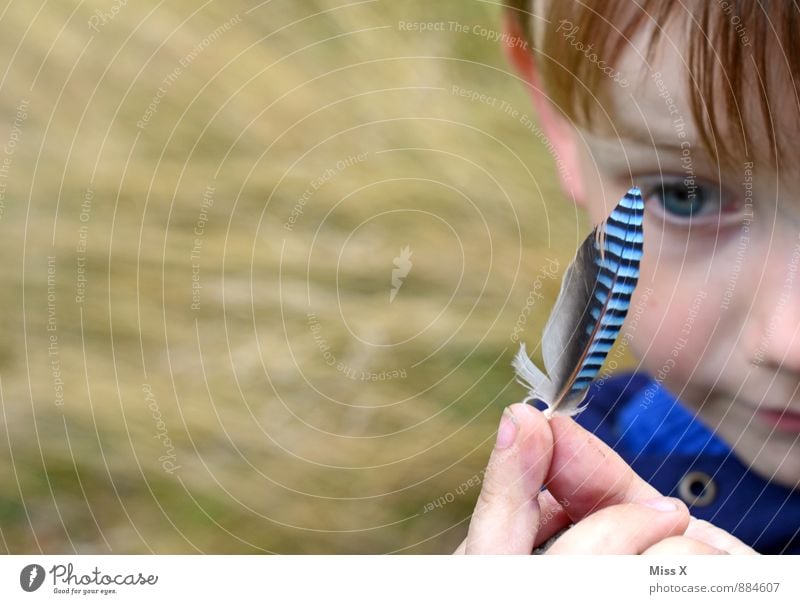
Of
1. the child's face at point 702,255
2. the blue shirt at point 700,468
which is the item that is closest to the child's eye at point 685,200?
the child's face at point 702,255

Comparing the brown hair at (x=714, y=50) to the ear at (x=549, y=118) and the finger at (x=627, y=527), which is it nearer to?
the ear at (x=549, y=118)

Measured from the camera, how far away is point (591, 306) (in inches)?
21.9

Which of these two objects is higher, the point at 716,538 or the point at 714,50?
the point at 714,50

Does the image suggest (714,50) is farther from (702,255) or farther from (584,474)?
(584,474)

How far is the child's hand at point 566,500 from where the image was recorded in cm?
54

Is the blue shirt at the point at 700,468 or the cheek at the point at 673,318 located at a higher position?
the cheek at the point at 673,318

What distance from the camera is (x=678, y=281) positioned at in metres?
0.62

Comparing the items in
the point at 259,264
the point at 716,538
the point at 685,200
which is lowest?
the point at 716,538

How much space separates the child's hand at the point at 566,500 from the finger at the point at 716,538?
0.04 metres

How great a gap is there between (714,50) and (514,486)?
289 millimetres

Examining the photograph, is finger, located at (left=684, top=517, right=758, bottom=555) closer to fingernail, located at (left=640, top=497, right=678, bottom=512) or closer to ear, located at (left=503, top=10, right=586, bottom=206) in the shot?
fingernail, located at (left=640, top=497, right=678, bottom=512)

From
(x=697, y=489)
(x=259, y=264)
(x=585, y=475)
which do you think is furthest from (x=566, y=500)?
(x=259, y=264)

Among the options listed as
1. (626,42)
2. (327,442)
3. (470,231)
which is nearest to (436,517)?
(327,442)

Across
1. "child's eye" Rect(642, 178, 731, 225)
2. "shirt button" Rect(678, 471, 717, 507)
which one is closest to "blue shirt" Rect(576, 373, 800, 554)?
"shirt button" Rect(678, 471, 717, 507)
